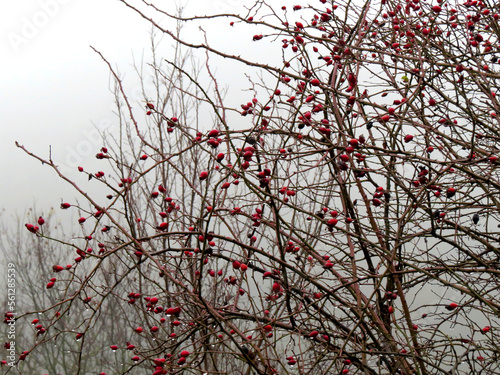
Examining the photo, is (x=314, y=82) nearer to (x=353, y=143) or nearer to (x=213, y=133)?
(x=353, y=143)

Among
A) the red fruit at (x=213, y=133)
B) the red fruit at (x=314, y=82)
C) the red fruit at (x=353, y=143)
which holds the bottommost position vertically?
the red fruit at (x=353, y=143)

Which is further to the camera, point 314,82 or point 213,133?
point 314,82

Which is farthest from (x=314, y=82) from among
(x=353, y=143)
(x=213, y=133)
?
(x=213, y=133)

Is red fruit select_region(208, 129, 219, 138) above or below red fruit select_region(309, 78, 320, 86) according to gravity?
below

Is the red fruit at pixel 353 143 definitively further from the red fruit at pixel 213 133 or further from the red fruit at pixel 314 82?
the red fruit at pixel 213 133

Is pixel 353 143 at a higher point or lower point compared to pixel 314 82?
lower

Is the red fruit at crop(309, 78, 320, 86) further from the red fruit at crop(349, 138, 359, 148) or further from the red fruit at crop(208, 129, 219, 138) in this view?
the red fruit at crop(208, 129, 219, 138)

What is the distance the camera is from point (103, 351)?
8.21 m

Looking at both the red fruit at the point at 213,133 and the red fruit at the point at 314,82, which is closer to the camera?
the red fruit at the point at 213,133

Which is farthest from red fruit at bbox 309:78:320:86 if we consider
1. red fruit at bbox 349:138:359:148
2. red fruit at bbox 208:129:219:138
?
red fruit at bbox 208:129:219:138

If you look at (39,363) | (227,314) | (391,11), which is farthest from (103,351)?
(391,11)

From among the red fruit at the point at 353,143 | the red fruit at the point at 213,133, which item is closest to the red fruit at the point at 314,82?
the red fruit at the point at 353,143

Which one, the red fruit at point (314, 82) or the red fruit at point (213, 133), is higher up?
the red fruit at point (314, 82)

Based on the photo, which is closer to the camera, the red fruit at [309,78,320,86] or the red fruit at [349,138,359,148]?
the red fruit at [349,138,359,148]
